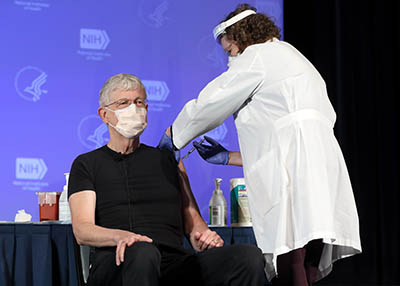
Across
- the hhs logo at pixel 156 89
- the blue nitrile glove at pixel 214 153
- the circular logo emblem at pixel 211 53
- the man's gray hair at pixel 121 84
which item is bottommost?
the blue nitrile glove at pixel 214 153

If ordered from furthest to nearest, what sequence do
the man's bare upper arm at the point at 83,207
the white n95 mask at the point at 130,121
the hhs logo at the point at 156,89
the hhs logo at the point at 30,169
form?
the hhs logo at the point at 156,89, the hhs logo at the point at 30,169, the white n95 mask at the point at 130,121, the man's bare upper arm at the point at 83,207

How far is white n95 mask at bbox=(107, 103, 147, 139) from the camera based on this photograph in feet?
6.61

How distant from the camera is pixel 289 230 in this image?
6.07ft

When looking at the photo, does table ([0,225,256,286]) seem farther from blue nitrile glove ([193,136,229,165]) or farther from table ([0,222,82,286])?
blue nitrile glove ([193,136,229,165])

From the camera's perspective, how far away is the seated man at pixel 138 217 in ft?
4.81

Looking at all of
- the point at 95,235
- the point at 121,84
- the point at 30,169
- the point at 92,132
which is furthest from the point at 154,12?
the point at 95,235

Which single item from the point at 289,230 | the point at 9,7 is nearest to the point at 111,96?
the point at 289,230

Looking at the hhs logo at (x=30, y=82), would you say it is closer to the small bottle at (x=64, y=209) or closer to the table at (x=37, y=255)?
the small bottle at (x=64, y=209)

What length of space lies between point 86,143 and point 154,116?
0.44 m

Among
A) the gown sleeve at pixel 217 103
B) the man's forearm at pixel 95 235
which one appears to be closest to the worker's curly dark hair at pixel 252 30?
the gown sleeve at pixel 217 103

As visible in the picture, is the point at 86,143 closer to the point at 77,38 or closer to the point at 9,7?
the point at 77,38

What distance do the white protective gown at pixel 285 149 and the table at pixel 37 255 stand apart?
60cm

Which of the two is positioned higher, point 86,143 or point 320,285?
point 86,143

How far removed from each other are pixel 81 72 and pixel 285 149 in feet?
5.69
